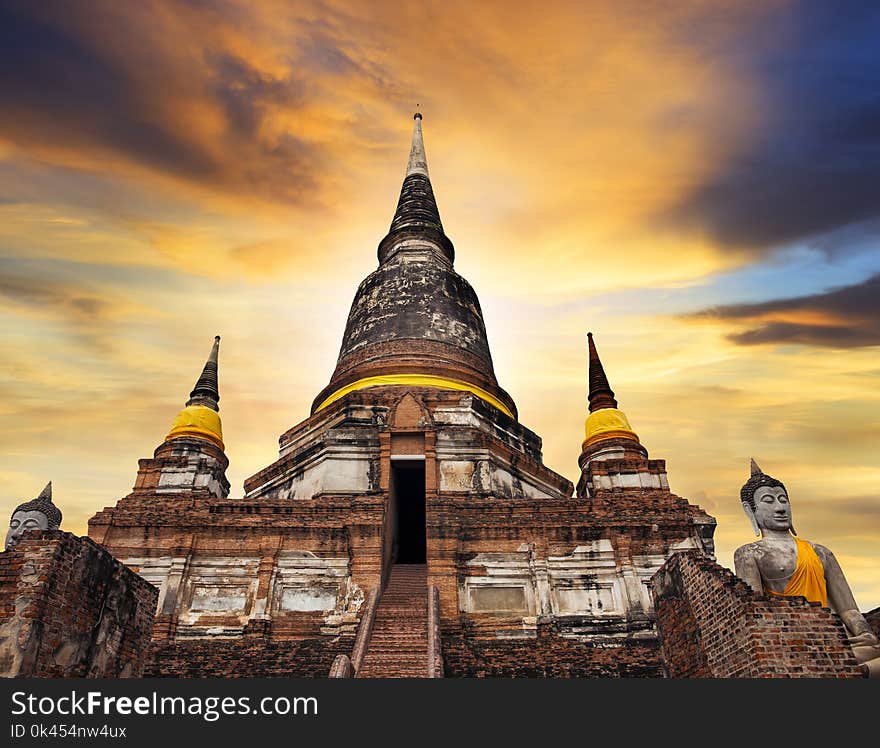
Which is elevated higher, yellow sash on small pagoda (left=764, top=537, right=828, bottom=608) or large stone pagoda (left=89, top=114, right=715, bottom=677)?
large stone pagoda (left=89, top=114, right=715, bottom=677)

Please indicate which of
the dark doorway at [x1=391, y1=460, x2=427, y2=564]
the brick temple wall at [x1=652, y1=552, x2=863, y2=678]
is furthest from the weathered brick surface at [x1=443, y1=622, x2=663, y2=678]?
the dark doorway at [x1=391, y1=460, x2=427, y2=564]

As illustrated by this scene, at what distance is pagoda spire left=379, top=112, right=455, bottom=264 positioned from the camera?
23375 millimetres

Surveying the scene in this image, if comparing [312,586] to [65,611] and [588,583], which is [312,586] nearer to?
[588,583]

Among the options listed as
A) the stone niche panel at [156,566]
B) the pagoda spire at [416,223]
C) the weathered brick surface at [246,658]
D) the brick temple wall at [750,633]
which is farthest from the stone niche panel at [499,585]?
the pagoda spire at [416,223]

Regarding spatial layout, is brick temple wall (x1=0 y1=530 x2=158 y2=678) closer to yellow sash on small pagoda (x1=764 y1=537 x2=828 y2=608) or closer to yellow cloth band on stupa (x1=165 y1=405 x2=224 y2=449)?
yellow sash on small pagoda (x1=764 y1=537 x2=828 y2=608)

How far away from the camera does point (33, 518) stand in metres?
8.49

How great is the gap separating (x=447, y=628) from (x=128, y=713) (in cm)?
765

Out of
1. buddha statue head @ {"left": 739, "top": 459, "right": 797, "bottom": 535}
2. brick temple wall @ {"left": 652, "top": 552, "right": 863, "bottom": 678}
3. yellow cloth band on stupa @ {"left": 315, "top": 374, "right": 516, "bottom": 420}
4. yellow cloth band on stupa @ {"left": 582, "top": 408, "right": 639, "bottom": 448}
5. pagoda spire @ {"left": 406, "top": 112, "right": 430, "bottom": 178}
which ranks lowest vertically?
brick temple wall @ {"left": 652, "top": 552, "right": 863, "bottom": 678}

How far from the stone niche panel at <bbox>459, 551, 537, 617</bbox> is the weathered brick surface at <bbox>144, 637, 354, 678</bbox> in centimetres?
236

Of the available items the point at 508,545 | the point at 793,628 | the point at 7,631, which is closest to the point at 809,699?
the point at 793,628

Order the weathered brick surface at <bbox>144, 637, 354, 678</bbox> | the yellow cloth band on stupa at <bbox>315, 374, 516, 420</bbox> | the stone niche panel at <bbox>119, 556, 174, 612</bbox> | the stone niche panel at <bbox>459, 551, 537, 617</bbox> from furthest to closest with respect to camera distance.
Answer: the yellow cloth band on stupa at <bbox>315, 374, 516, 420</bbox>
the stone niche panel at <bbox>119, 556, 174, 612</bbox>
the stone niche panel at <bbox>459, 551, 537, 617</bbox>
the weathered brick surface at <bbox>144, 637, 354, 678</bbox>

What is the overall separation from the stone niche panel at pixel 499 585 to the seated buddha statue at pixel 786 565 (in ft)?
16.7

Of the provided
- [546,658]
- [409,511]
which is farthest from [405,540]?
[546,658]

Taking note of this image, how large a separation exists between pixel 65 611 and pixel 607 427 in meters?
13.9
